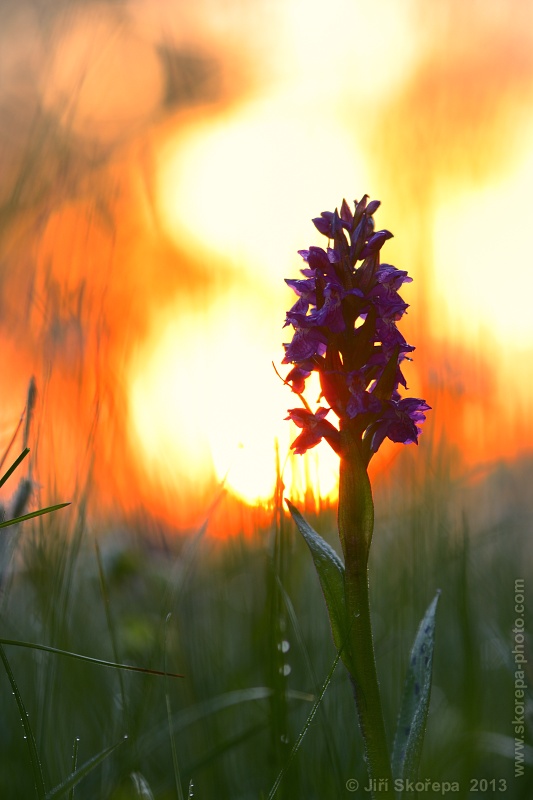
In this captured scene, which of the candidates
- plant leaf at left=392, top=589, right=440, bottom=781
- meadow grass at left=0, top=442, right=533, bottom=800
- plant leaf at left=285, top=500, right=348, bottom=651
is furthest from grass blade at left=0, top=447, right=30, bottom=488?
plant leaf at left=392, top=589, right=440, bottom=781

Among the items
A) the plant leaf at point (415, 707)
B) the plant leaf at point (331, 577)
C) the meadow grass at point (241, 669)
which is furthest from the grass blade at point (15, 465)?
the plant leaf at point (415, 707)

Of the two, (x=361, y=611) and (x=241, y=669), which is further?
(x=241, y=669)

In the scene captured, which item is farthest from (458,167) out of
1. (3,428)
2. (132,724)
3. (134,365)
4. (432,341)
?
(132,724)

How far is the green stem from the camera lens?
1.04 meters

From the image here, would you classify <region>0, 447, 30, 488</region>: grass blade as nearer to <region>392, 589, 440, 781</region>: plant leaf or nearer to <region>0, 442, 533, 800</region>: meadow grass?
<region>0, 442, 533, 800</region>: meadow grass

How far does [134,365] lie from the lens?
2.40 m

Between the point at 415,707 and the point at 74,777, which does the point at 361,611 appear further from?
the point at 74,777

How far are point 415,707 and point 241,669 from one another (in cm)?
86

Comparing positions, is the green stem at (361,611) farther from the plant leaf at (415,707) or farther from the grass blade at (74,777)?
the grass blade at (74,777)

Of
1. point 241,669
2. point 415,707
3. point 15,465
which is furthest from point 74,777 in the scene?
point 241,669

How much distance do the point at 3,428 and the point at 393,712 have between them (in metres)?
1.15

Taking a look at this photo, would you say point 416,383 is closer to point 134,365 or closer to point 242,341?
point 242,341

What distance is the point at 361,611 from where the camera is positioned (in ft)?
3.51

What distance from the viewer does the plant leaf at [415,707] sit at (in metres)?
1.04
